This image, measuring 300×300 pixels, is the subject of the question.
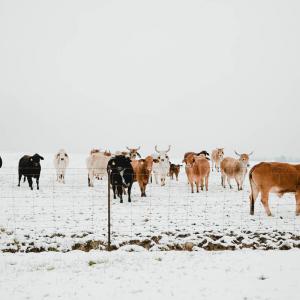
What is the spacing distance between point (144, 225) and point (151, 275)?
121 inches

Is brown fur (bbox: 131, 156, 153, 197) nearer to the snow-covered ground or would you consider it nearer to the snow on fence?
the snow on fence

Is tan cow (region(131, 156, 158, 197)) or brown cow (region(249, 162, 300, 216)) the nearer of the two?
brown cow (region(249, 162, 300, 216))

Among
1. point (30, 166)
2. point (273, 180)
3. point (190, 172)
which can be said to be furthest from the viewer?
point (30, 166)

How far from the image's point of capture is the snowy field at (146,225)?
21.7ft

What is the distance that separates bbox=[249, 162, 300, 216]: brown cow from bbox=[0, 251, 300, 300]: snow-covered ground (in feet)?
12.1

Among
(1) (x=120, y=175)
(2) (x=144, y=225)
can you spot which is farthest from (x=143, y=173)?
(2) (x=144, y=225)

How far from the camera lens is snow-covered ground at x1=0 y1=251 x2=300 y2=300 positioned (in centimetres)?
432

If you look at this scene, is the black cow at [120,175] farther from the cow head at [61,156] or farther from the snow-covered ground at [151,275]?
the snow-covered ground at [151,275]

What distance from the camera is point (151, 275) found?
4.91 metres

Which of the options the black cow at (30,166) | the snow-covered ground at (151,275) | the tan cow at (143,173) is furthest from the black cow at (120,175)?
the snow-covered ground at (151,275)

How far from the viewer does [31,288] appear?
14.7ft

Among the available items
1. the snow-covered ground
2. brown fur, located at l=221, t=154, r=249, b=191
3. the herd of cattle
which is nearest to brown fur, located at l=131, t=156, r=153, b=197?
the herd of cattle

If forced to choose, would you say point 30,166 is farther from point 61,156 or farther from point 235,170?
point 235,170

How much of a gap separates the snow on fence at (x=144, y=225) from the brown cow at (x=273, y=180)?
1.84 feet
